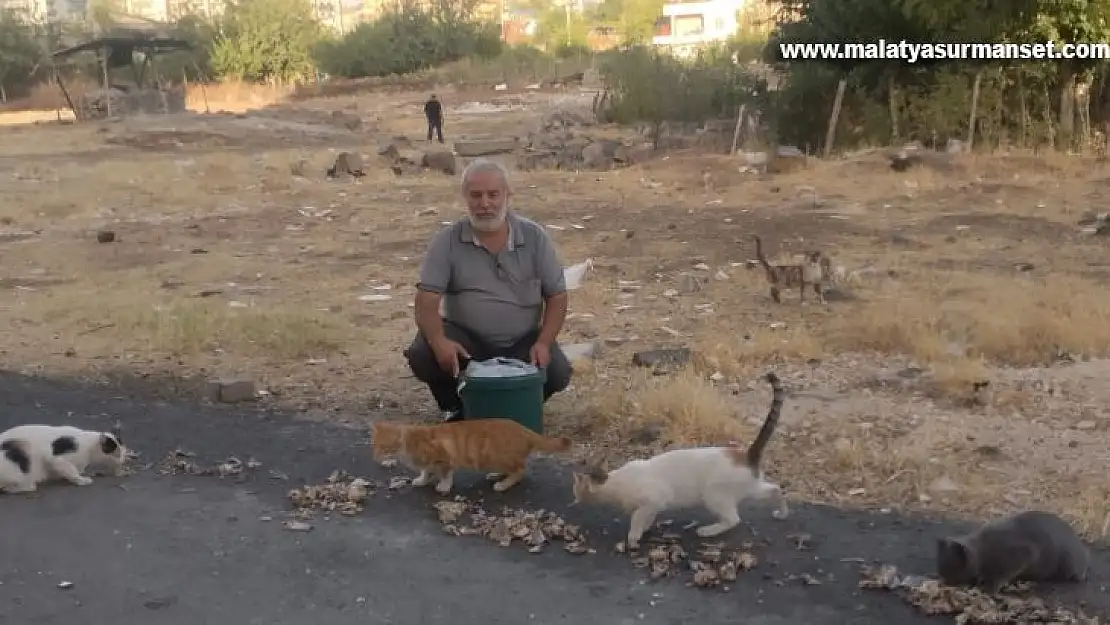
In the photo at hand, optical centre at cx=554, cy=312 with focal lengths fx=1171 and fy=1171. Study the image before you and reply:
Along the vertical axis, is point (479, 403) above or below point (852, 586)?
above

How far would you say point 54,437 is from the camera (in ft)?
15.9

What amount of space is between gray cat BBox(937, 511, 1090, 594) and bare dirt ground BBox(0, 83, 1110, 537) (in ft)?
1.75

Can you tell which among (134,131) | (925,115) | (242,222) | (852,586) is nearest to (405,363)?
(852,586)

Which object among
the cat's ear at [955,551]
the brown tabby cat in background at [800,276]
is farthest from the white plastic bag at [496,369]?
the brown tabby cat in background at [800,276]

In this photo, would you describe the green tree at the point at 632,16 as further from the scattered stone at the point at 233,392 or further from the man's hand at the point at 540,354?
the man's hand at the point at 540,354

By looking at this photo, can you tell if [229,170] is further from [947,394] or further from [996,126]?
[947,394]

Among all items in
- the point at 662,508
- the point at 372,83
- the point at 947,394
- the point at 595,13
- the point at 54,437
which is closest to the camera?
the point at 662,508

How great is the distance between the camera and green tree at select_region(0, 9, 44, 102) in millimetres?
44688

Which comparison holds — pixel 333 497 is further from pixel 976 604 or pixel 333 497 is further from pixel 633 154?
pixel 633 154

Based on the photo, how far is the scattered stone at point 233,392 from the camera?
6316 millimetres

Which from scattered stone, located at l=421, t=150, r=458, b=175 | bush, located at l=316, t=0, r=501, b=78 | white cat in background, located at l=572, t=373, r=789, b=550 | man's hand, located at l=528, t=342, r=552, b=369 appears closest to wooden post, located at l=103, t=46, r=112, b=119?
bush, located at l=316, t=0, r=501, b=78

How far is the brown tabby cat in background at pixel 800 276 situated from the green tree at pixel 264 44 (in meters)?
39.5

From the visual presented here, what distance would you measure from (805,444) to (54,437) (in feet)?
10.5

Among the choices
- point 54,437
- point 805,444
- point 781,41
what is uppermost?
point 781,41
